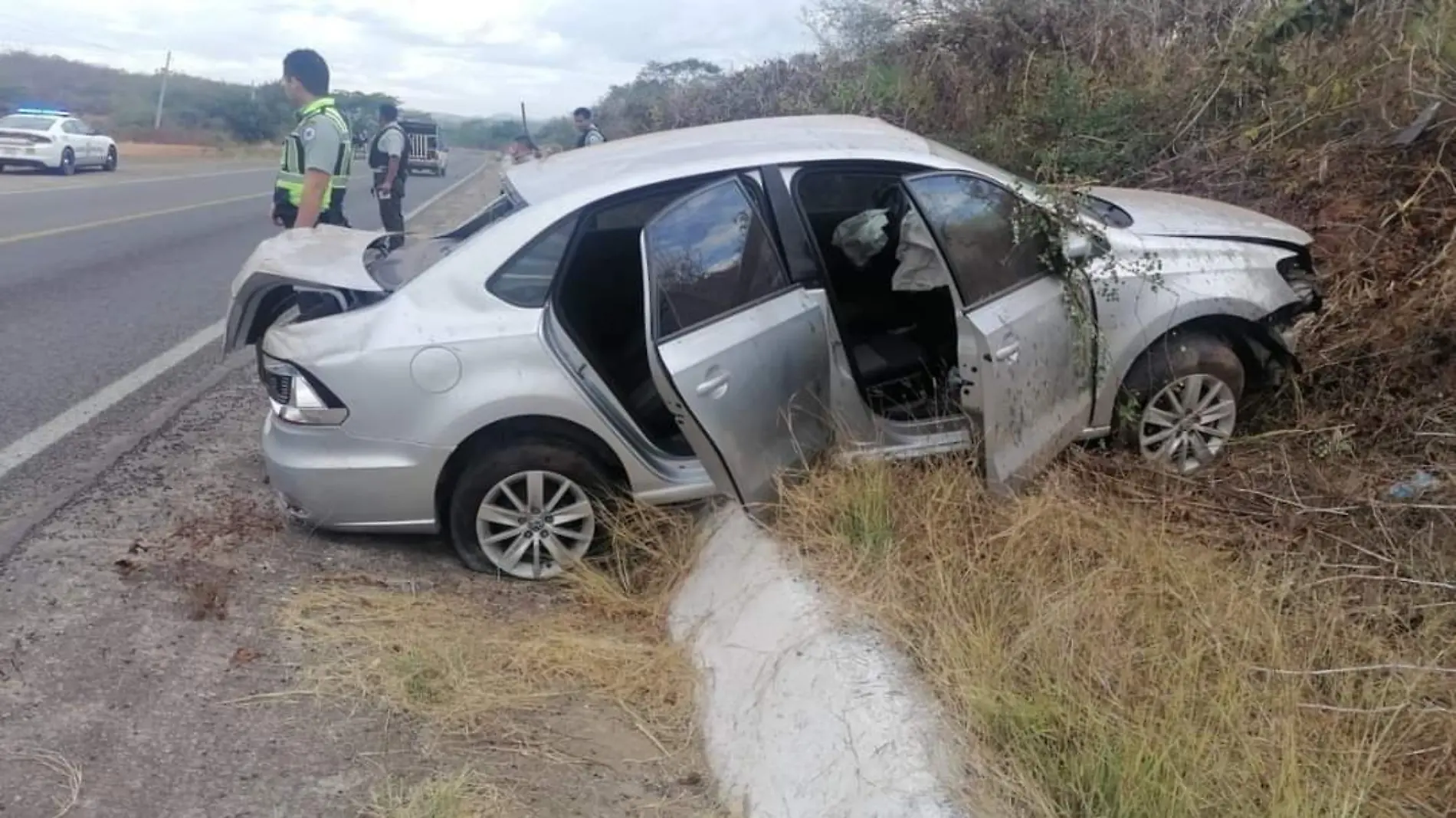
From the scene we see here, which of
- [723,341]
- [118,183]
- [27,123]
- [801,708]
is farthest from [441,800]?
[27,123]

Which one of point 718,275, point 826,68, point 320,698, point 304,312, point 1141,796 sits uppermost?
point 826,68

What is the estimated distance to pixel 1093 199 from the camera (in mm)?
5695

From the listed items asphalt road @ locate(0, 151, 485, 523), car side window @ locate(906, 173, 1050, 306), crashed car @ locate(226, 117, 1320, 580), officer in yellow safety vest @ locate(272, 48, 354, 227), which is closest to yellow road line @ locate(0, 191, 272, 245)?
asphalt road @ locate(0, 151, 485, 523)

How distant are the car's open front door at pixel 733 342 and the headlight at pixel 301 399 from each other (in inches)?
52.6

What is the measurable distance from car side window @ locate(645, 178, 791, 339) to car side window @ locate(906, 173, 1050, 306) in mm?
594

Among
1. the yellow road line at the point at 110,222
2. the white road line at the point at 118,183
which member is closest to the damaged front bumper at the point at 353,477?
the yellow road line at the point at 110,222

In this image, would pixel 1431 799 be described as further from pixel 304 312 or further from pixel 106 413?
pixel 106 413

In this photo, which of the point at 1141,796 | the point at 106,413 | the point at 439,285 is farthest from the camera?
the point at 106,413

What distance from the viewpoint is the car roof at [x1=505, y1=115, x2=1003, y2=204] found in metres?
5.15

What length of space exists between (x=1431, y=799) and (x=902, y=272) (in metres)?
3.03

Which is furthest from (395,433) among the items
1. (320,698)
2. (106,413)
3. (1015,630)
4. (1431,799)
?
(1431,799)

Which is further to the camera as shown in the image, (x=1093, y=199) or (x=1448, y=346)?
(x=1093, y=199)

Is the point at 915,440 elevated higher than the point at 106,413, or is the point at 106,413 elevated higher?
the point at 915,440

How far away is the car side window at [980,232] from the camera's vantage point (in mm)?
4777
